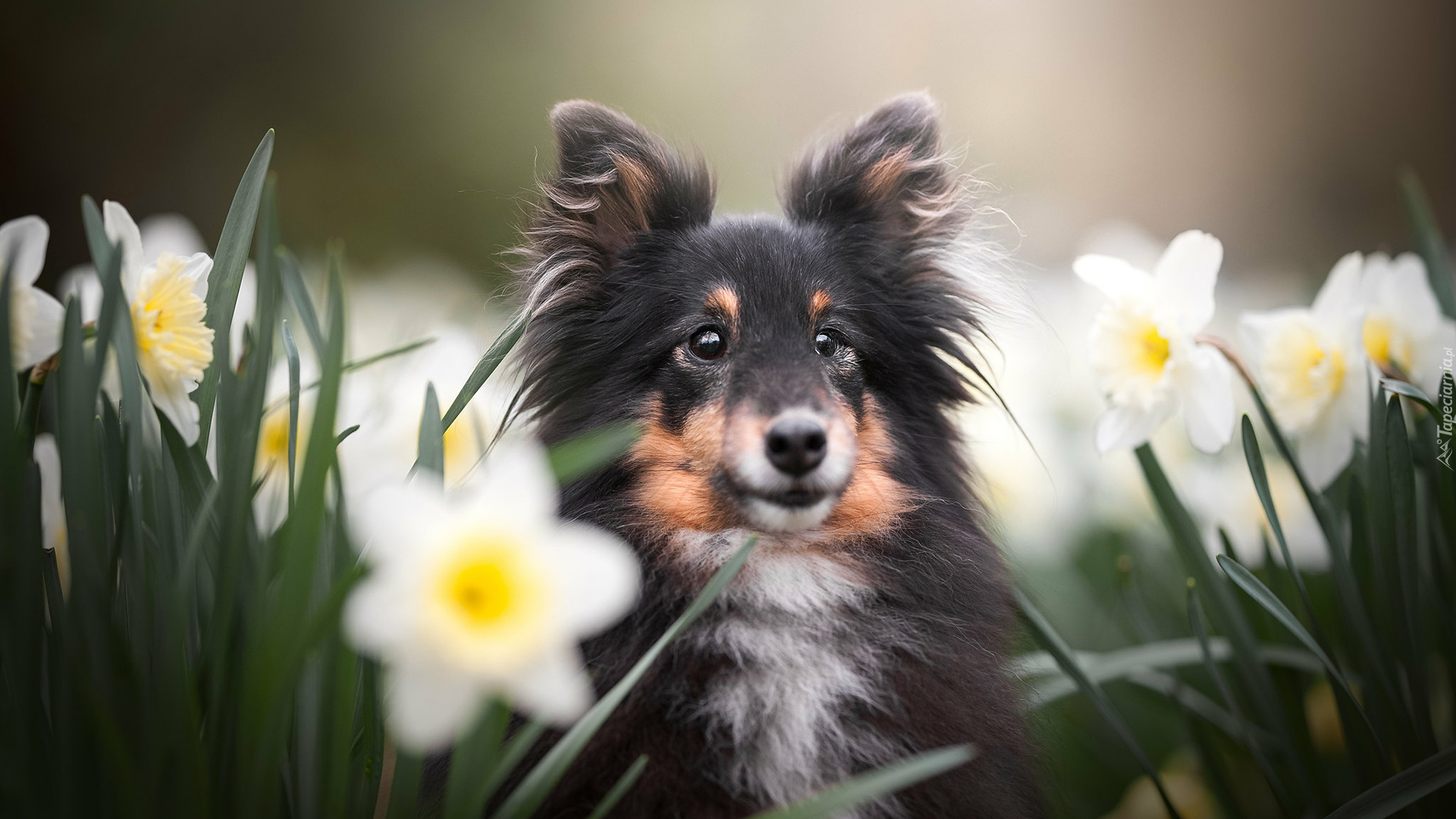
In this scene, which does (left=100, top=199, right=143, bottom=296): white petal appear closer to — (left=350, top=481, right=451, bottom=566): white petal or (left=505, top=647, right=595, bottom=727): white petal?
(left=350, top=481, right=451, bottom=566): white petal

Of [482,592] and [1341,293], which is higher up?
[1341,293]

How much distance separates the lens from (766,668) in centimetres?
157

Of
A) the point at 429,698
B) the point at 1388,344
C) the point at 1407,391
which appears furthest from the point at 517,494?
the point at 1388,344

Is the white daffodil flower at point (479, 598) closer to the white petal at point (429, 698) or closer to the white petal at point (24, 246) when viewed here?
the white petal at point (429, 698)

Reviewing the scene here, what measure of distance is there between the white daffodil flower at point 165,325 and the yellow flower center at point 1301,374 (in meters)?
1.93

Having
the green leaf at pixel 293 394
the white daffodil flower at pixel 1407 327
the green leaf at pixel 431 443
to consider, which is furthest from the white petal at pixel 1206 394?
the green leaf at pixel 293 394

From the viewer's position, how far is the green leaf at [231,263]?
1.37 meters

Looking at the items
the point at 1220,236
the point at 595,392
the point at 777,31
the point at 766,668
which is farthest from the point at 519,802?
the point at 1220,236

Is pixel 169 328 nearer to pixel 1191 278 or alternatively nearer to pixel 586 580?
pixel 586 580

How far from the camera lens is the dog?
1486 millimetres

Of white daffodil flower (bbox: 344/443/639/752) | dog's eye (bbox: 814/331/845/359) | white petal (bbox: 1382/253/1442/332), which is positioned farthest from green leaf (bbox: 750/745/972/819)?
white petal (bbox: 1382/253/1442/332)

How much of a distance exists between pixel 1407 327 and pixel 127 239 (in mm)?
2370

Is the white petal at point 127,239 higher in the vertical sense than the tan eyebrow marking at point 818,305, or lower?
higher

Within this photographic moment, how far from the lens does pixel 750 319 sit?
72.6 inches
